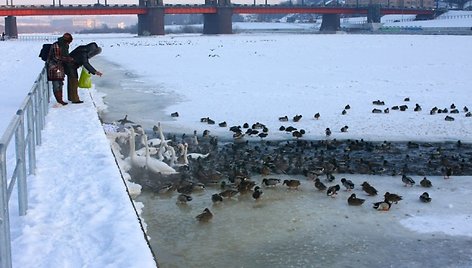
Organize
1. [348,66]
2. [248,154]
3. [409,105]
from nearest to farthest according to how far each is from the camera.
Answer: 1. [248,154]
2. [409,105]
3. [348,66]

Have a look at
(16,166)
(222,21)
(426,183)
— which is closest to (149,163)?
(426,183)

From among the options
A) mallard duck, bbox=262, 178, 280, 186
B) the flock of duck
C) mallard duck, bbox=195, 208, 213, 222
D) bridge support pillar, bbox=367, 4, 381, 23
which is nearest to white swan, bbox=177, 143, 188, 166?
the flock of duck

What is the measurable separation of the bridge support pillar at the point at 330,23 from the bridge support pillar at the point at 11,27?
49.5 meters

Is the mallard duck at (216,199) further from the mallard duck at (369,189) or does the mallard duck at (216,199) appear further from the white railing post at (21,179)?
the white railing post at (21,179)

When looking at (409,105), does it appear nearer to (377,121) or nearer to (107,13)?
(377,121)

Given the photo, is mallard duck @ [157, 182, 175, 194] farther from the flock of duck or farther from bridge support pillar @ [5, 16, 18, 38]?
bridge support pillar @ [5, 16, 18, 38]

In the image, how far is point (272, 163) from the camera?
421 inches

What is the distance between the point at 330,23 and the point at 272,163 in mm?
103655

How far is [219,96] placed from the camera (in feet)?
64.3

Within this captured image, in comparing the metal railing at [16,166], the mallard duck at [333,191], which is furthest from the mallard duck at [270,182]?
the metal railing at [16,166]

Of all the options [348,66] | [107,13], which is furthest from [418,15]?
[348,66]

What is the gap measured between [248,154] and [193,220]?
12.3ft

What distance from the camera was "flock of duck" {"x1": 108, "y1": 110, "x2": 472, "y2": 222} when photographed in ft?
30.6

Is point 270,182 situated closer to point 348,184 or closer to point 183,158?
point 348,184
